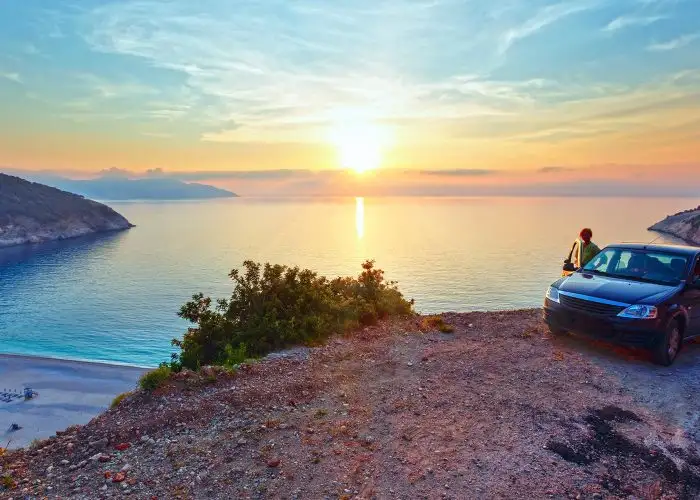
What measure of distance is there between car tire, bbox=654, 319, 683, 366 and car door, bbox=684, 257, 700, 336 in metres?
0.40

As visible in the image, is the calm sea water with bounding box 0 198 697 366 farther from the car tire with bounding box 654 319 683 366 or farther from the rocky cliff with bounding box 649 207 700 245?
the car tire with bounding box 654 319 683 366

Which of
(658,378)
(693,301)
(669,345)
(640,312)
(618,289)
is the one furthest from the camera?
(693,301)

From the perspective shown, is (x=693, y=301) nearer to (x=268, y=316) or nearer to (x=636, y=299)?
(x=636, y=299)

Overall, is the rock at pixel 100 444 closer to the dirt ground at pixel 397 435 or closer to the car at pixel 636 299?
the dirt ground at pixel 397 435

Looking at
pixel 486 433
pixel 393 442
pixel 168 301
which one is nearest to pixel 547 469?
pixel 486 433

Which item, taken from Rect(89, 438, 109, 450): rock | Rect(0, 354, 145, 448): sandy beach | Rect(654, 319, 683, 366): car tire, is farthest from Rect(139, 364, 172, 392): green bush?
Rect(0, 354, 145, 448): sandy beach

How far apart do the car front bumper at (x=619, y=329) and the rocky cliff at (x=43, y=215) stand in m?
121

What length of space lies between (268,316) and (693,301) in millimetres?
9813

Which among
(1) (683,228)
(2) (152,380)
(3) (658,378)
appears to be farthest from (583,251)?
(1) (683,228)

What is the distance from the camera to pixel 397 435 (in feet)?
20.4

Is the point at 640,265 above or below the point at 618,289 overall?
above

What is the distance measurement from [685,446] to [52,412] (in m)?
28.8

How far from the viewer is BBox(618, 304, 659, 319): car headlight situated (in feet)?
28.0

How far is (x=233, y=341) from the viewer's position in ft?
36.6
